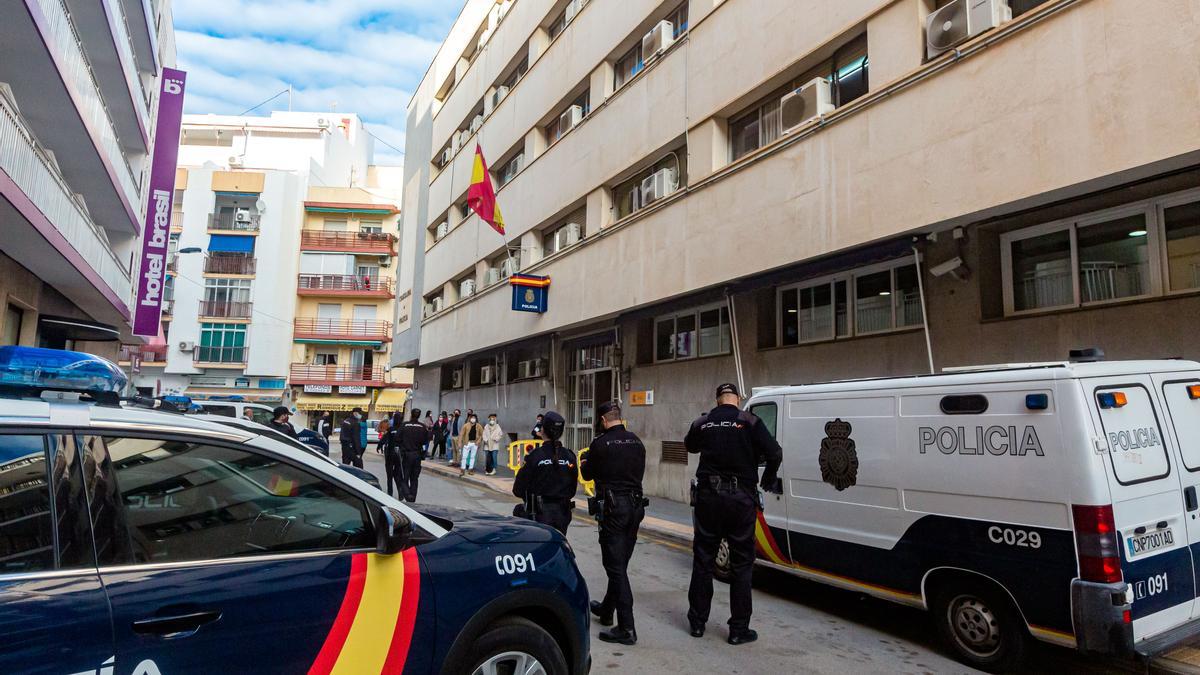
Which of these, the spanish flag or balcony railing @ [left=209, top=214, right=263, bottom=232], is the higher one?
balcony railing @ [left=209, top=214, right=263, bottom=232]

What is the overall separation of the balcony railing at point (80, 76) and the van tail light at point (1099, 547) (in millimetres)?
13144

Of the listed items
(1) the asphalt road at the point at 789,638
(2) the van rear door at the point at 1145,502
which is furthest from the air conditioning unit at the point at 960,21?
(1) the asphalt road at the point at 789,638

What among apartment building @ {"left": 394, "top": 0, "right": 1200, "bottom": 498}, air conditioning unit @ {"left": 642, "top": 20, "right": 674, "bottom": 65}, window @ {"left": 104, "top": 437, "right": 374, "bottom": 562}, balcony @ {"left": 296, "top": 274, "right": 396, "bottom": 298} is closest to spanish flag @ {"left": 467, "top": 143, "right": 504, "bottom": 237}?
apartment building @ {"left": 394, "top": 0, "right": 1200, "bottom": 498}

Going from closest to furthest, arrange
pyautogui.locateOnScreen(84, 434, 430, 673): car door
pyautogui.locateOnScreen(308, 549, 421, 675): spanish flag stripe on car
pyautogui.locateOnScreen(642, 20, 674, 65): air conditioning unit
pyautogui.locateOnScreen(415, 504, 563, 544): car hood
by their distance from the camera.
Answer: pyautogui.locateOnScreen(84, 434, 430, 673): car door, pyautogui.locateOnScreen(308, 549, 421, 675): spanish flag stripe on car, pyautogui.locateOnScreen(415, 504, 563, 544): car hood, pyautogui.locateOnScreen(642, 20, 674, 65): air conditioning unit

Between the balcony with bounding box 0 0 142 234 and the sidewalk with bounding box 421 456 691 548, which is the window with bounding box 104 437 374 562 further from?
the balcony with bounding box 0 0 142 234

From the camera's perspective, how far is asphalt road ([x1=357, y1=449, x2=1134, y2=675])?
4887 millimetres

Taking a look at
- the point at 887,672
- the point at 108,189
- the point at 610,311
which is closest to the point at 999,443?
the point at 887,672

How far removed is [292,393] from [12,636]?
52375 mm

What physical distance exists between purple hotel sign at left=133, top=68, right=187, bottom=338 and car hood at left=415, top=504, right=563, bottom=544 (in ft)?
71.7

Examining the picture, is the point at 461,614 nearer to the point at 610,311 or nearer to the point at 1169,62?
the point at 1169,62

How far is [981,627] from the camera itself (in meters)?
4.90

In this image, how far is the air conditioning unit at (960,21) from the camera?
799 cm

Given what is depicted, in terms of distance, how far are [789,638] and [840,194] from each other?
6045mm

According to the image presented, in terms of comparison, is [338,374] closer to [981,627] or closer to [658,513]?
[658,513]
